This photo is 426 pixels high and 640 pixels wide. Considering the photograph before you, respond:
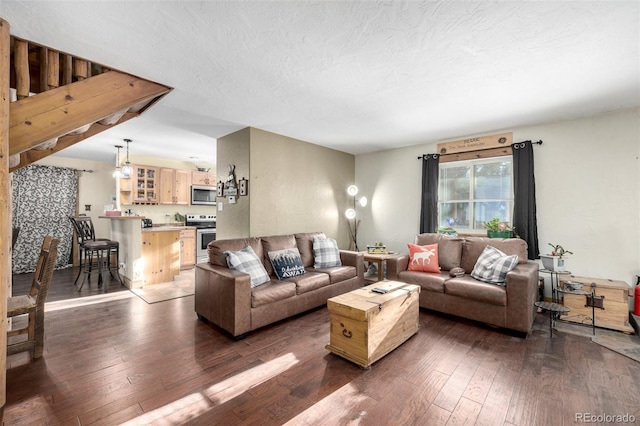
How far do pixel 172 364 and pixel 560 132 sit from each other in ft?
17.2

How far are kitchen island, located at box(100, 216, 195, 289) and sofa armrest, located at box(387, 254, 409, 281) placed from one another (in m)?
3.84

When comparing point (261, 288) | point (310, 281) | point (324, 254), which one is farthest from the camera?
point (324, 254)

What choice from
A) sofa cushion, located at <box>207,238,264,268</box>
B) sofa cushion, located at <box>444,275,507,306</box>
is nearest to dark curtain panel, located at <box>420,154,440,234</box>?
sofa cushion, located at <box>444,275,507,306</box>

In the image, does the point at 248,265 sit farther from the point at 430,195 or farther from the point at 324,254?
the point at 430,195

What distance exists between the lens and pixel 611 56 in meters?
2.19

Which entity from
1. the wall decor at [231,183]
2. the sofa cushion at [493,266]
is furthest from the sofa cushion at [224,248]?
the sofa cushion at [493,266]

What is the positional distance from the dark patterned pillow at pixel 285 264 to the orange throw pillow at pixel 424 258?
61.4 inches

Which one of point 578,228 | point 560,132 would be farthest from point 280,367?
point 560,132

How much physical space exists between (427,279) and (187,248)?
16.3 feet

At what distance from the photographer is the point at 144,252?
4.64m

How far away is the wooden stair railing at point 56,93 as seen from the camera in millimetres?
2012

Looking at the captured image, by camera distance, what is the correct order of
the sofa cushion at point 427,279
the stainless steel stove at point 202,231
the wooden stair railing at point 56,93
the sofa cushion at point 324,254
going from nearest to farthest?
the wooden stair railing at point 56,93, the sofa cushion at point 427,279, the sofa cushion at point 324,254, the stainless steel stove at point 202,231

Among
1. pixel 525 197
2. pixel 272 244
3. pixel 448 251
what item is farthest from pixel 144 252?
pixel 525 197

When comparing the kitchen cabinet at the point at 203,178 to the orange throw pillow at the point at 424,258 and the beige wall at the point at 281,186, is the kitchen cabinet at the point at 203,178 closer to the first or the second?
the beige wall at the point at 281,186
